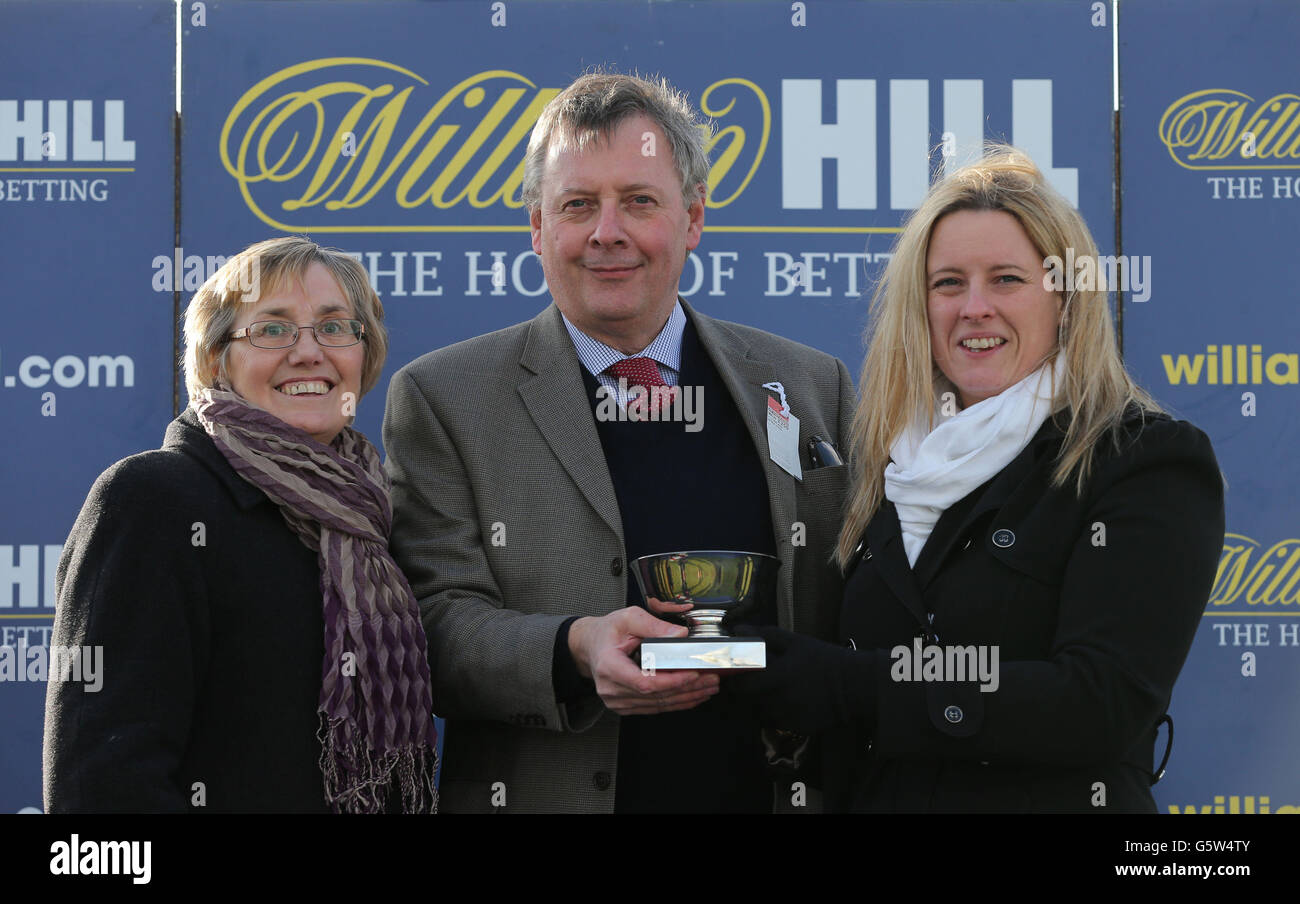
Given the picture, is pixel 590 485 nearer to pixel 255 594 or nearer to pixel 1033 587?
pixel 255 594

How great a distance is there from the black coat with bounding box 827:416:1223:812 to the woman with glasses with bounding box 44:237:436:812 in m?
0.96

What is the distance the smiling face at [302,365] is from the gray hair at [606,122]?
0.58 metres

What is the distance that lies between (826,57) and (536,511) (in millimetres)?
2216

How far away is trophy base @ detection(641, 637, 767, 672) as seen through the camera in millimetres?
2250

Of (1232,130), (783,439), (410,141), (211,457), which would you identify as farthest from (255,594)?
(1232,130)

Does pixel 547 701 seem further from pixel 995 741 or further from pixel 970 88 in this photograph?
pixel 970 88

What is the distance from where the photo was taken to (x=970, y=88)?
414 cm

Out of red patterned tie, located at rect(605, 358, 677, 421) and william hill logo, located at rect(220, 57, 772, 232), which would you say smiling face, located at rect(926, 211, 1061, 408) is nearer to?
red patterned tie, located at rect(605, 358, 677, 421)

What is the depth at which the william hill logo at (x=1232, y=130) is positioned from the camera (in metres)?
4.13

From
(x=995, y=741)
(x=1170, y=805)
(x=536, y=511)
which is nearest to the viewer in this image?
(x=995, y=741)

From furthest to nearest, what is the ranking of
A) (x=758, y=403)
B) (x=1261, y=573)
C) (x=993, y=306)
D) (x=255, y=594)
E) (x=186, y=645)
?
1. (x=1261, y=573)
2. (x=758, y=403)
3. (x=993, y=306)
4. (x=255, y=594)
5. (x=186, y=645)

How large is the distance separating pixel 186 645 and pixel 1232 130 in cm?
361

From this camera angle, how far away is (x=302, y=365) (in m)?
2.54
